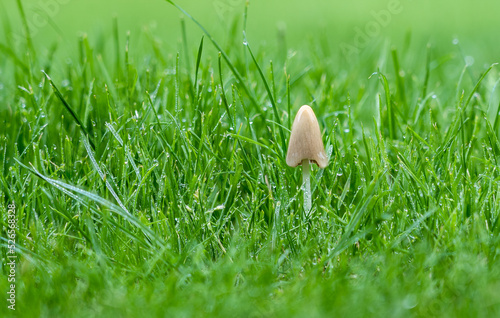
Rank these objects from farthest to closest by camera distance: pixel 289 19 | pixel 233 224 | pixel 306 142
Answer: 1. pixel 289 19
2. pixel 233 224
3. pixel 306 142

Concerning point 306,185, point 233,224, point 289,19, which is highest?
point 289,19

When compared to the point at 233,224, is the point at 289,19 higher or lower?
higher

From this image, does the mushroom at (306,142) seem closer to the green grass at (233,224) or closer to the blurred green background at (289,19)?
the green grass at (233,224)

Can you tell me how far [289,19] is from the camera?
6.61m

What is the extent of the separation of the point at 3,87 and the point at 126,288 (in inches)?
81.7

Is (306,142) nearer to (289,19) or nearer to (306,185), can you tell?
(306,185)

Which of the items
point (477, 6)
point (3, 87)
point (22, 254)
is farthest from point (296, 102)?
point (477, 6)

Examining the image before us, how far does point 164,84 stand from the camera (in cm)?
297

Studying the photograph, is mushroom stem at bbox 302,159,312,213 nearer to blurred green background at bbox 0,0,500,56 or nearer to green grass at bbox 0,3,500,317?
green grass at bbox 0,3,500,317

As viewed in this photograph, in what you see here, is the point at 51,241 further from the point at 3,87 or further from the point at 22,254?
the point at 3,87

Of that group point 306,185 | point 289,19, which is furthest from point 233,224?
point 289,19

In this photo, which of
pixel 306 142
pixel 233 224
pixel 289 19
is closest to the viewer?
pixel 306 142

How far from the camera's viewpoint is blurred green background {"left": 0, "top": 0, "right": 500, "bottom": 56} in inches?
207

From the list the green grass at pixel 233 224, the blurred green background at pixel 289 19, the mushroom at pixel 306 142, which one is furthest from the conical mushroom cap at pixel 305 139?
the blurred green background at pixel 289 19
